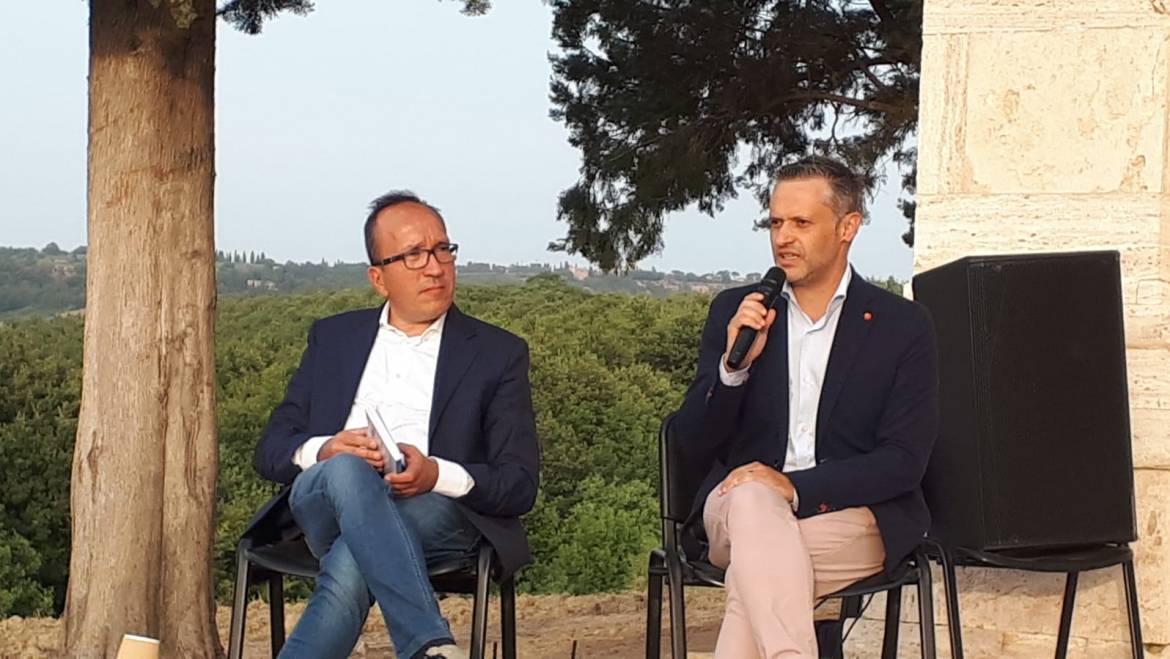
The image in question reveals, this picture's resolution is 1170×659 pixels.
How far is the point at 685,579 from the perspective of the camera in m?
3.38

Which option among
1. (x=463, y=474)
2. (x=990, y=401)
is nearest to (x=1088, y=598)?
(x=990, y=401)

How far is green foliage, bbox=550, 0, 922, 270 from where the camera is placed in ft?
21.2

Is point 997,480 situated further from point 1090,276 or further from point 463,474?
point 463,474

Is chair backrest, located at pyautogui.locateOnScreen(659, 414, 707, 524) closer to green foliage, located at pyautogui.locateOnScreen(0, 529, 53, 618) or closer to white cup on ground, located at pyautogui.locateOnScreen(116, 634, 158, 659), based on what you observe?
white cup on ground, located at pyautogui.locateOnScreen(116, 634, 158, 659)

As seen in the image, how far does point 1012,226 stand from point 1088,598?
3.10 ft

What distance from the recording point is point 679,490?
11.9 ft

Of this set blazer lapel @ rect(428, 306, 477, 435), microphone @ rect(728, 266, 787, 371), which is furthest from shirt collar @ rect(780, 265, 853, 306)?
blazer lapel @ rect(428, 306, 477, 435)

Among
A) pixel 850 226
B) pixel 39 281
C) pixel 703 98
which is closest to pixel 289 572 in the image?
pixel 850 226

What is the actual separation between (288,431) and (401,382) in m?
0.27

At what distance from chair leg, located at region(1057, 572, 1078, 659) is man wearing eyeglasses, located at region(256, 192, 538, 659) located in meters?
1.36

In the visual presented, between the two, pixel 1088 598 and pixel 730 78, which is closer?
pixel 1088 598

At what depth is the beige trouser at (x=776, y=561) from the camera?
309cm

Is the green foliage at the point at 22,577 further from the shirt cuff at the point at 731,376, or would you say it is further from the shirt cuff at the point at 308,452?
the shirt cuff at the point at 731,376

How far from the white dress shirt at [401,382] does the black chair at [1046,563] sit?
3.82ft
